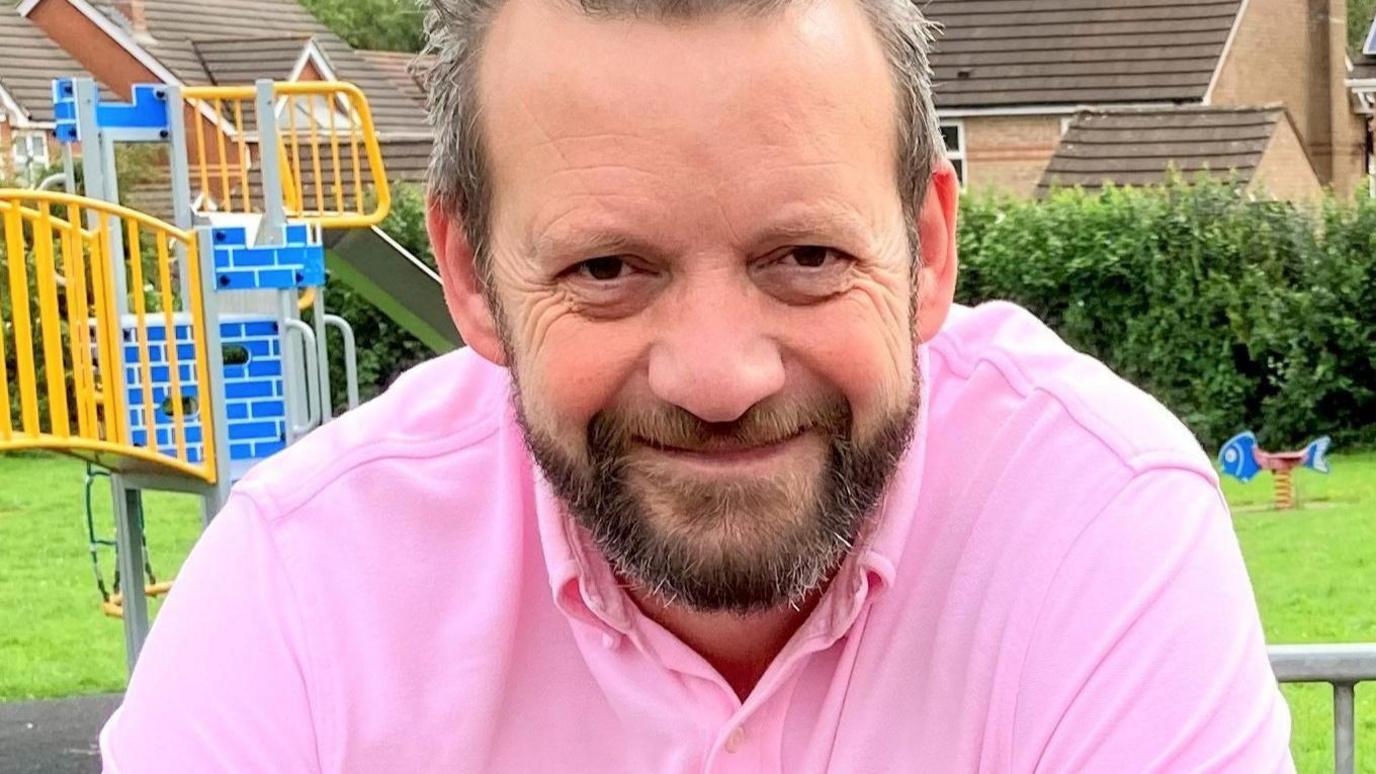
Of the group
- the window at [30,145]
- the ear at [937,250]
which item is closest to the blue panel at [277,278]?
the ear at [937,250]

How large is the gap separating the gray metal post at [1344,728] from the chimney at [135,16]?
35.5m

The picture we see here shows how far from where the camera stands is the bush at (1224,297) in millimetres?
15375

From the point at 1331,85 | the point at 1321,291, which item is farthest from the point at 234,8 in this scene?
the point at 1321,291

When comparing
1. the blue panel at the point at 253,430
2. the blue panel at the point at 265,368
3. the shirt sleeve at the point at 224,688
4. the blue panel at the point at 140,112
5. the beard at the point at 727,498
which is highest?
Answer: the beard at the point at 727,498

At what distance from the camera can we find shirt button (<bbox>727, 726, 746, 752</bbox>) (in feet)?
4.99

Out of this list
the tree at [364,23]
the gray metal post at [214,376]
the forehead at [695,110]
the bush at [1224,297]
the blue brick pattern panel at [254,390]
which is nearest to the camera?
the forehead at [695,110]

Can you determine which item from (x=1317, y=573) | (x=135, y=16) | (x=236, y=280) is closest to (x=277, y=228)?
(x=236, y=280)

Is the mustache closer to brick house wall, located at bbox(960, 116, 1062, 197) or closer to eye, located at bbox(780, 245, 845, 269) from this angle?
eye, located at bbox(780, 245, 845, 269)

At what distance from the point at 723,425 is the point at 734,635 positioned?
0.79ft

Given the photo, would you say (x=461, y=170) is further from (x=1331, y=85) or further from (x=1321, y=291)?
(x=1331, y=85)

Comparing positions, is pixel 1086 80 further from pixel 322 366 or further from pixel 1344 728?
pixel 1344 728

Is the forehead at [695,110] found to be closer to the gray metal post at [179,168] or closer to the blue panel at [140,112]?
the gray metal post at [179,168]

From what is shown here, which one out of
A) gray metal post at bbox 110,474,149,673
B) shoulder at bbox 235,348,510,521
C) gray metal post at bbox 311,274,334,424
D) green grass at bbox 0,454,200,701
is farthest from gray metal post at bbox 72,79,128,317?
shoulder at bbox 235,348,510,521

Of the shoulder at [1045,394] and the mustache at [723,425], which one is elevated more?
the mustache at [723,425]
